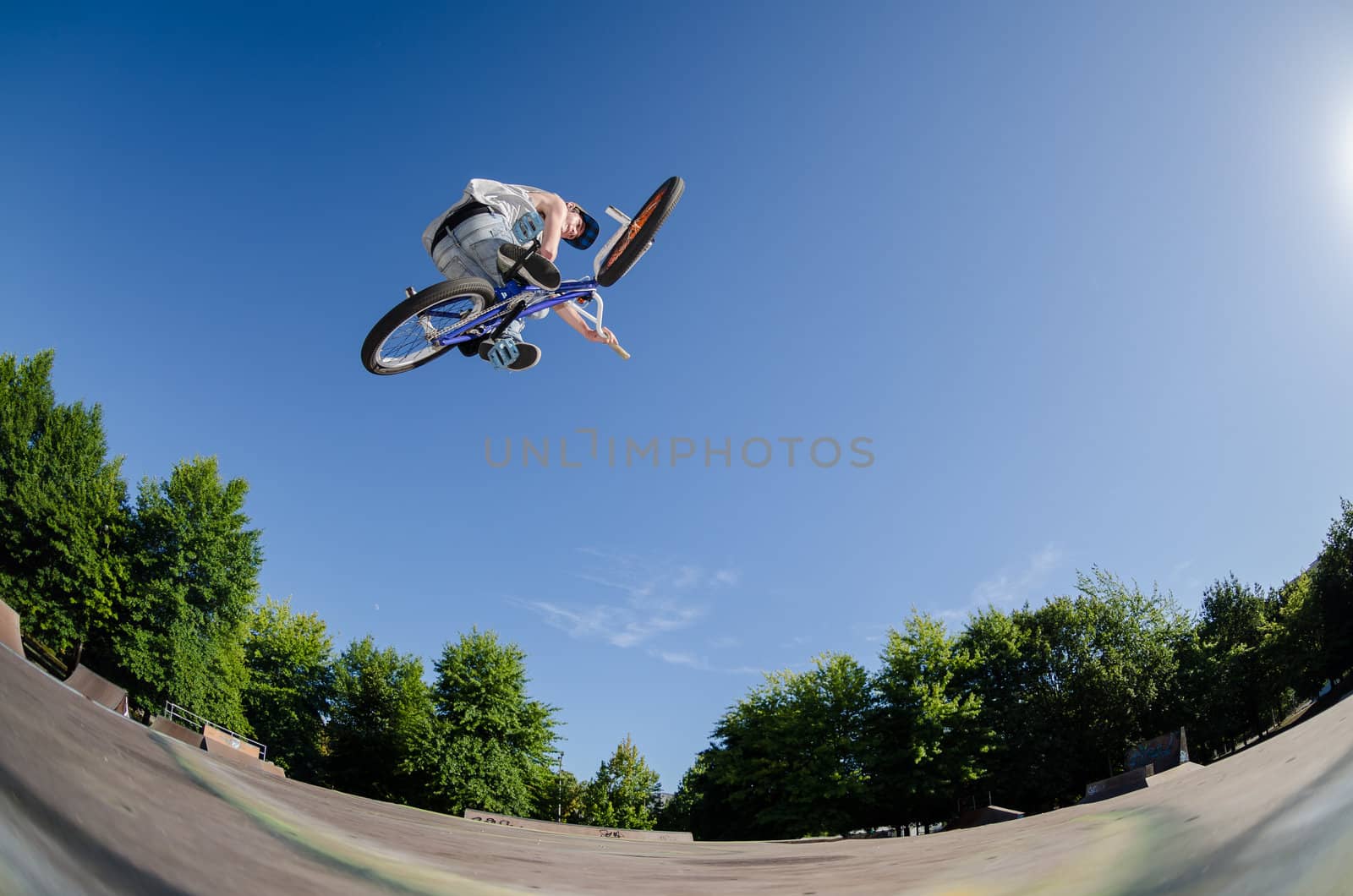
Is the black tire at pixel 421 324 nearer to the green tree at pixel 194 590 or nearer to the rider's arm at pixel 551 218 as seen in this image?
the rider's arm at pixel 551 218

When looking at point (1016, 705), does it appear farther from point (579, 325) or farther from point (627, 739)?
point (579, 325)

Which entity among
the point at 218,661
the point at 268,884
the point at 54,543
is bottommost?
the point at 268,884

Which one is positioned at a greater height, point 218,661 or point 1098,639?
point 1098,639

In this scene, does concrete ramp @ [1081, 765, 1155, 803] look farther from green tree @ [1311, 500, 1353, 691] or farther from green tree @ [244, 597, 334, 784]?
green tree @ [244, 597, 334, 784]

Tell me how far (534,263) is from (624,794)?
9.79 feet

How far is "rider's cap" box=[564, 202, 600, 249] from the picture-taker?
180 inches

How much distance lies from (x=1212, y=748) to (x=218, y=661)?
2305mm

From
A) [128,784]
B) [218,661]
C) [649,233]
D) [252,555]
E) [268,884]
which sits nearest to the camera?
[268,884]

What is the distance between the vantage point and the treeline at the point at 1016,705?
1515 millimetres

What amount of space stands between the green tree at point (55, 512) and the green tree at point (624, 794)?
1139 mm

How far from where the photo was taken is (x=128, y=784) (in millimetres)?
1078

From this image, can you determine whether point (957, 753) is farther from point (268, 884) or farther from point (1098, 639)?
point (268, 884)

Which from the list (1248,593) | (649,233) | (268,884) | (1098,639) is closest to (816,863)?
(268,884)

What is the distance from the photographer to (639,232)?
4.37m
